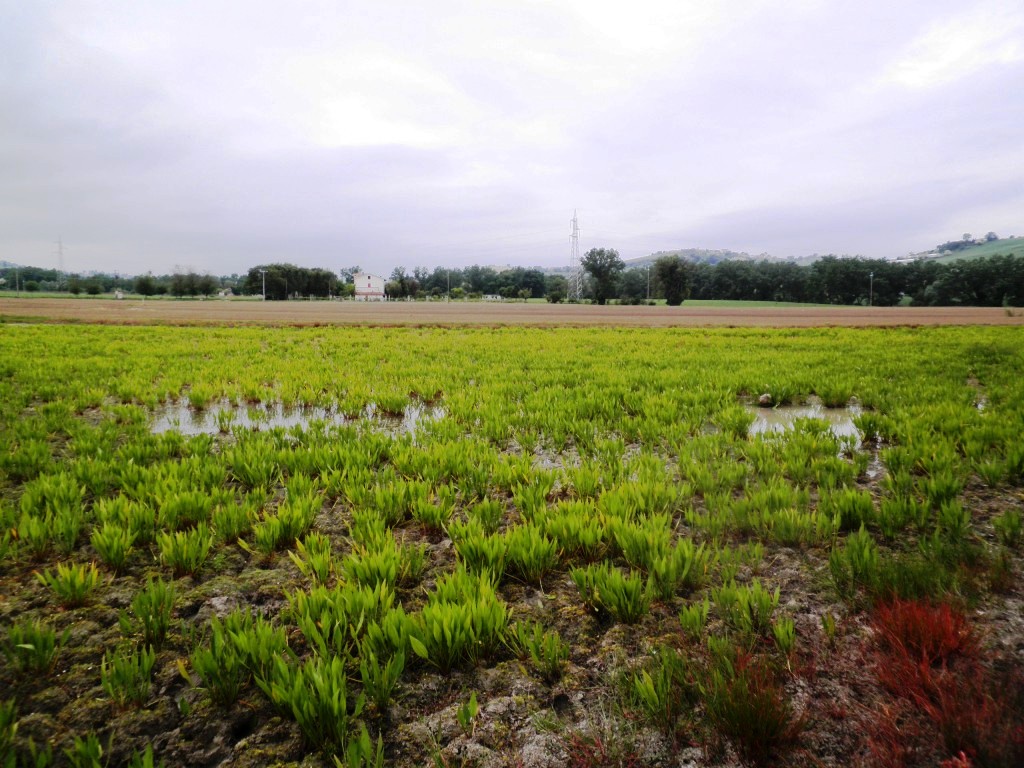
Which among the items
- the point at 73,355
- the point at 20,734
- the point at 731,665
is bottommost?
the point at 20,734

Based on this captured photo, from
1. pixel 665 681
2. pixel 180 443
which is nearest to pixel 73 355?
pixel 180 443

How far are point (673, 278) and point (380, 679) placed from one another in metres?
101

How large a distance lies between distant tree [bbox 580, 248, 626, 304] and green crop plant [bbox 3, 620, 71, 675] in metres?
106

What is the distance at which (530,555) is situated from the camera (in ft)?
9.16

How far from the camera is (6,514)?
329cm

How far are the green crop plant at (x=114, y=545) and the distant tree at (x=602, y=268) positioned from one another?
105209 millimetres

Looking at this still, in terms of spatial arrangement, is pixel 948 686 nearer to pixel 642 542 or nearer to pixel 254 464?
pixel 642 542

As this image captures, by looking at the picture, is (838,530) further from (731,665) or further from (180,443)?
(180,443)

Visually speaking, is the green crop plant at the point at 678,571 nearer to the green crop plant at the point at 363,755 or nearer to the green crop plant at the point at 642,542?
the green crop plant at the point at 642,542

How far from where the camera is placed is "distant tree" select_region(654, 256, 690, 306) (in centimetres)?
9481

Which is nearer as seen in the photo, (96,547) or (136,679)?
(136,679)

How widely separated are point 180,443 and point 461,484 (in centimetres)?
316

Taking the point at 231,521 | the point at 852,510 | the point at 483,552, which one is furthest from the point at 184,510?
the point at 852,510

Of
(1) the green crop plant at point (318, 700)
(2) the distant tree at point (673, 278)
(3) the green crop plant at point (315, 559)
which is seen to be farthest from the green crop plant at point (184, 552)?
(2) the distant tree at point (673, 278)
